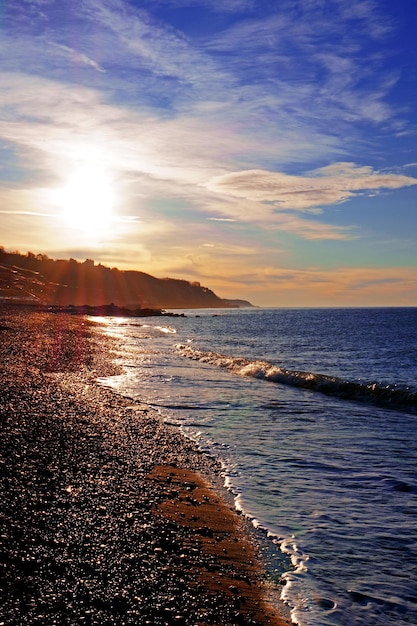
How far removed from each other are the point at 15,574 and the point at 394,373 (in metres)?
35.0

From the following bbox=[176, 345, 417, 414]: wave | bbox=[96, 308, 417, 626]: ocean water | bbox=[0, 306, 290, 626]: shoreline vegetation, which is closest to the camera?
bbox=[0, 306, 290, 626]: shoreline vegetation

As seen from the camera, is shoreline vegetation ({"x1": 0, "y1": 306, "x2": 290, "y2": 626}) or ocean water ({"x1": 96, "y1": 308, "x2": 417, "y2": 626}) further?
ocean water ({"x1": 96, "y1": 308, "x2": 417, "y2": 626})

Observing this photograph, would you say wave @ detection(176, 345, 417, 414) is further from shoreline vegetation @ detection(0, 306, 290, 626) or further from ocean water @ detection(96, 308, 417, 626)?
shoreline vegetation @ detection(0, 306, 290, 626)

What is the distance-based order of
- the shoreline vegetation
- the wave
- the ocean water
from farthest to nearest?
the wave < the ocean water < the shoreline vegetation

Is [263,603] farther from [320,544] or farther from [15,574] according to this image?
[15,574]

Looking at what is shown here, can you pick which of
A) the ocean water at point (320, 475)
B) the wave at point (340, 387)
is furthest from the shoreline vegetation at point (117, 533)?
the wave at point (340, 387)

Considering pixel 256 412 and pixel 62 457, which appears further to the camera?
pixel 256 412

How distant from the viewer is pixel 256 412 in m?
18.8

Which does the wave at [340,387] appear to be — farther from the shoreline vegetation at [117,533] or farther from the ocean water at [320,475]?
the shoreline vegetation at [117,533]

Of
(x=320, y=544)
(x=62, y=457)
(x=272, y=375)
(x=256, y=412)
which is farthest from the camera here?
(x=272, y=375)

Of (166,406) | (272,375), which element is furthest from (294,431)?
(272,375)

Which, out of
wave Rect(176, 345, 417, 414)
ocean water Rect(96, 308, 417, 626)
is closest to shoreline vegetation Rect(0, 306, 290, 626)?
ocean water Rect(96, 308, 417, 626)

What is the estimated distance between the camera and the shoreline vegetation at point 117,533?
518cm

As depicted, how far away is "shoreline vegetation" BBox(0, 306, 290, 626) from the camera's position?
5184 millimetres
